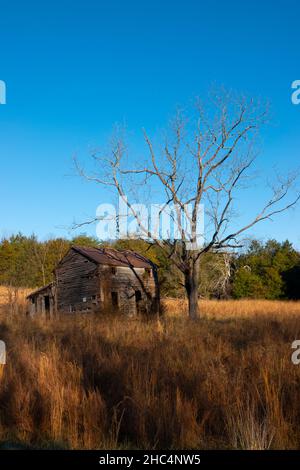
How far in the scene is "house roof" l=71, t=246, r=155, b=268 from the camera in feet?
97.2

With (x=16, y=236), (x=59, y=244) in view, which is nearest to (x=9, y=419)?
(x=59, y=244)

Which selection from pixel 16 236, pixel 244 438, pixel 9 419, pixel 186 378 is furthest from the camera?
pixel 16 236

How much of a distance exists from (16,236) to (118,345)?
65745 mm

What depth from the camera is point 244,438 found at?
419cm

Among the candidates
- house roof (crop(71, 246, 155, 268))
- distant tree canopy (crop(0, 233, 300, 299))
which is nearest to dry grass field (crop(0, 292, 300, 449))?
house roof (crop(71, 246, 155, 268))

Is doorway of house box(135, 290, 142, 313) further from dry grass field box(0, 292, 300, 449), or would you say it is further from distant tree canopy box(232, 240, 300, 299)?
dry grass field box(0, 292, 300, 449)

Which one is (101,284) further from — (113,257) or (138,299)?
(138,299)

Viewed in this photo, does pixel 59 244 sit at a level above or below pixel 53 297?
above

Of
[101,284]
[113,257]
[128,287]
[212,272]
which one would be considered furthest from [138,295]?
[212,272]

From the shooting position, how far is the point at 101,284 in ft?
94.5

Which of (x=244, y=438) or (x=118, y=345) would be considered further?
(x=118, y=345)

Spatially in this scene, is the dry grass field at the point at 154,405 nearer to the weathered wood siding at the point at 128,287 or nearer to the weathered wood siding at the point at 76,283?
the weathered wood siding at the point at 128,287

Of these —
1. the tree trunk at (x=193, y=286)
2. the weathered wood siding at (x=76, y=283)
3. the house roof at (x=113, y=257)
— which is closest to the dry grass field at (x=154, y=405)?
the tree trunk at (x=193, y=286)
